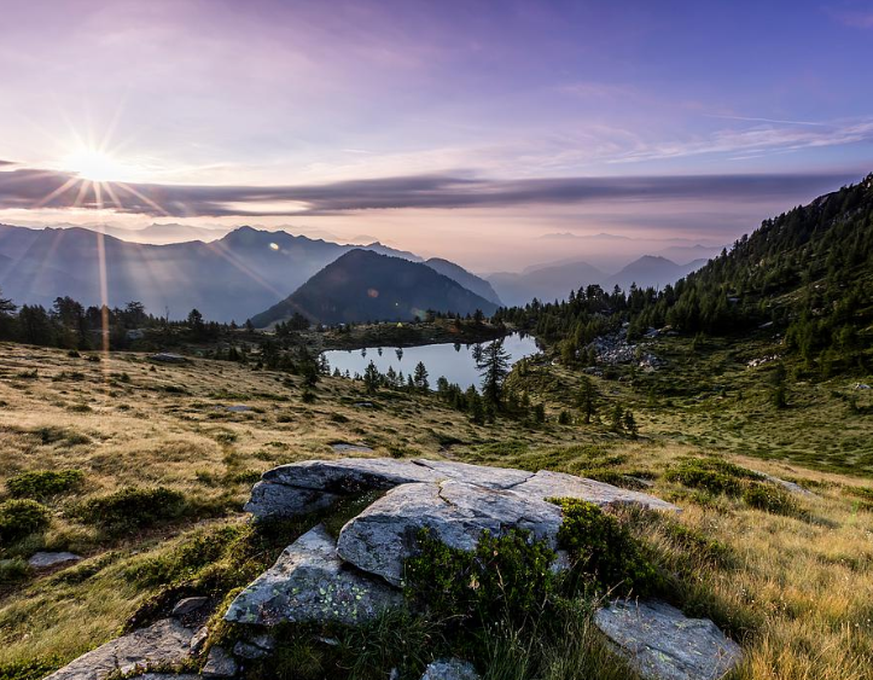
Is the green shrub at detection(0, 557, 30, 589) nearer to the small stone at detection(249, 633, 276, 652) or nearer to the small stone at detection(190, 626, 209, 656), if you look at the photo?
the small stone at detection(190, 626, 209, 656)

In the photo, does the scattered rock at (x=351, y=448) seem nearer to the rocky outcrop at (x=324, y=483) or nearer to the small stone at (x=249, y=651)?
the rocky outcrop at (x=324, y=483)

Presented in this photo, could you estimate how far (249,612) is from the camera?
189 inches

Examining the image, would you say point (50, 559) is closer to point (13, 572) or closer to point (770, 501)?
point (13, 572)

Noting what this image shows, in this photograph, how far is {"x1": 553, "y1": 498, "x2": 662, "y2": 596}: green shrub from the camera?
19.3ft

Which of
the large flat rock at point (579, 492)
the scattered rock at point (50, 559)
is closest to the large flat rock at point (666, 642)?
the large flat rock at point (579, 492)

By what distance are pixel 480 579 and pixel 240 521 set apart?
29.7ft

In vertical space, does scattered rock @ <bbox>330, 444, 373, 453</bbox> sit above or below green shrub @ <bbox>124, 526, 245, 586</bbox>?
below

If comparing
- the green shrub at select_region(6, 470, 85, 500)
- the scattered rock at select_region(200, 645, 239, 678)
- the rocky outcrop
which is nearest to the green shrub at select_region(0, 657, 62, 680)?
the scattered rock at select_region(200, 645, 239, 678)

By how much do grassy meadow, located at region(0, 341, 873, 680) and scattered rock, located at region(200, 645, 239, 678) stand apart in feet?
5.55

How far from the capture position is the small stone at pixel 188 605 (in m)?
5.90

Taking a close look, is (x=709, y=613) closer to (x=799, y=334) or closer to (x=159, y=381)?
(x=159, y=381)

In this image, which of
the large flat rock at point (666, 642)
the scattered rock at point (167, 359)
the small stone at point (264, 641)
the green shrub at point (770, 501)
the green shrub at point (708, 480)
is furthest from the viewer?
the scattered rock at point (167, 359)

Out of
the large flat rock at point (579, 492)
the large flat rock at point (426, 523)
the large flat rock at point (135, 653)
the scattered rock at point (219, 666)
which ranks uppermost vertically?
the large flat rock at point (426, 523)

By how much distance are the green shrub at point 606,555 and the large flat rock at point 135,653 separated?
18.5 feet
